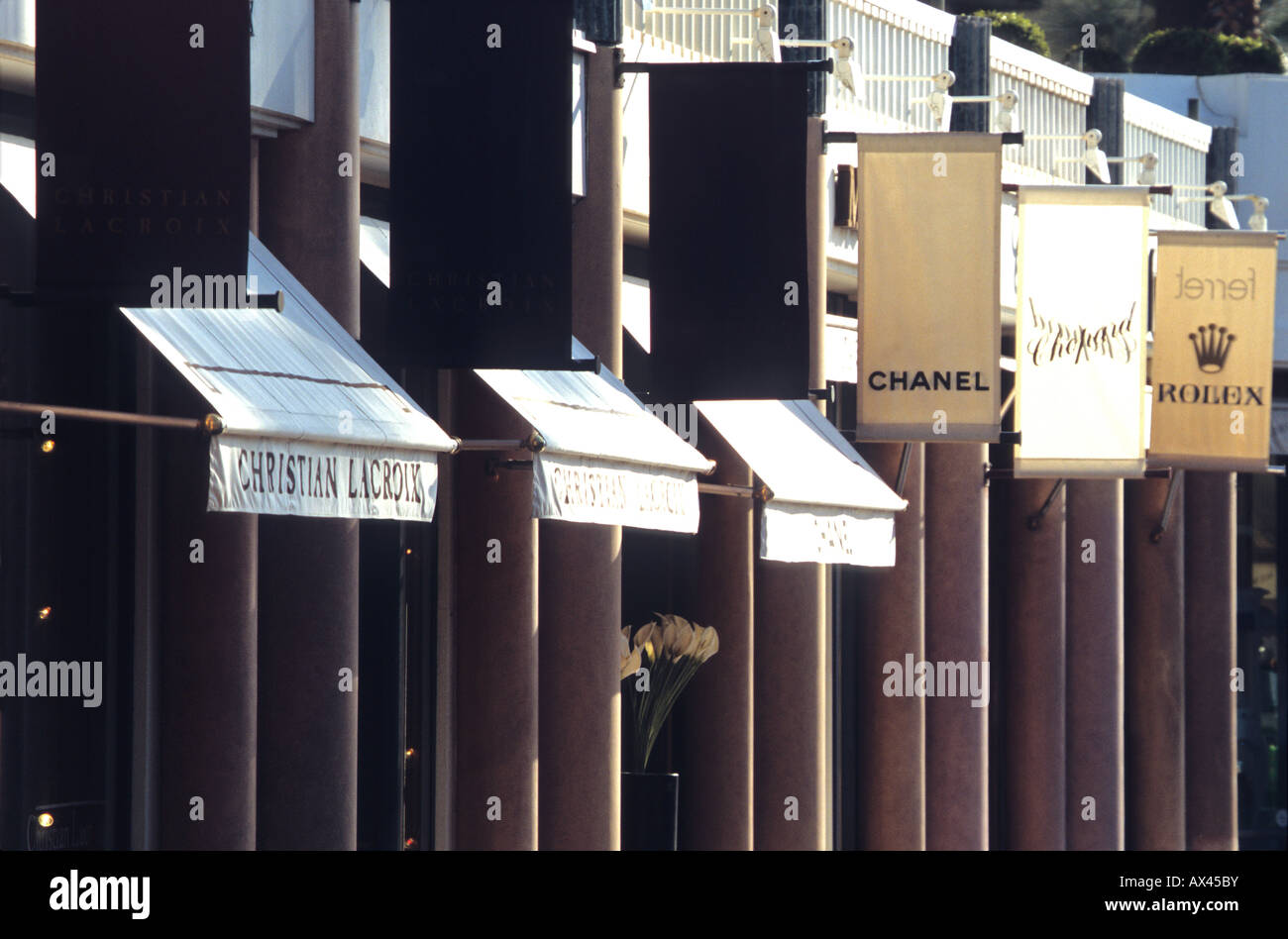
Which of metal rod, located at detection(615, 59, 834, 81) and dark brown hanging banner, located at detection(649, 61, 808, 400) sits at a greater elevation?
metal rod, located at detection(615, 59, 834, 81)

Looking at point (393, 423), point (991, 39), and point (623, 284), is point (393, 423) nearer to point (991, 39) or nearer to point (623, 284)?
point (623, 284)

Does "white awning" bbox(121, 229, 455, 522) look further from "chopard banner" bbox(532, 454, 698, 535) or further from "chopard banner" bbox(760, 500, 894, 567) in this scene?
"chopard banner" bbox(760, 500, 894, 567)

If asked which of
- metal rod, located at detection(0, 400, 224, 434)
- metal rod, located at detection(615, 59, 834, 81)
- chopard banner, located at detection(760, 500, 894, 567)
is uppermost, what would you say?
metal rod, located at detection(615, 59, 834, 81)

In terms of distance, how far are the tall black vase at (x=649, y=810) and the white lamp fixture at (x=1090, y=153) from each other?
7.31 meters

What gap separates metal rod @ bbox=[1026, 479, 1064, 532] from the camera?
20547 mm

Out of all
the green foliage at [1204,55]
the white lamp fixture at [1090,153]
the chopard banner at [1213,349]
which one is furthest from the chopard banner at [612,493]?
the green foliage at [1204,55]

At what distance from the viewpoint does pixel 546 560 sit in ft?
44.6

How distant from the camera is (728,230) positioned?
13.3 m

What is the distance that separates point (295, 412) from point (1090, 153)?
11.1 m

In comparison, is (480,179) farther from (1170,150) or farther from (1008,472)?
(1170,150)

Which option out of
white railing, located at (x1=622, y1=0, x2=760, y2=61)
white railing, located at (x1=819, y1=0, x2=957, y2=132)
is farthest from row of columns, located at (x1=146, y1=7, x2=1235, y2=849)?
white railing, located at (x1=819, y1=0, x2=957, y2=132)

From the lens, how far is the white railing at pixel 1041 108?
20.4 metres

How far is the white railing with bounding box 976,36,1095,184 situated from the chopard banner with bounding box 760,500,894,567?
5927 mm
